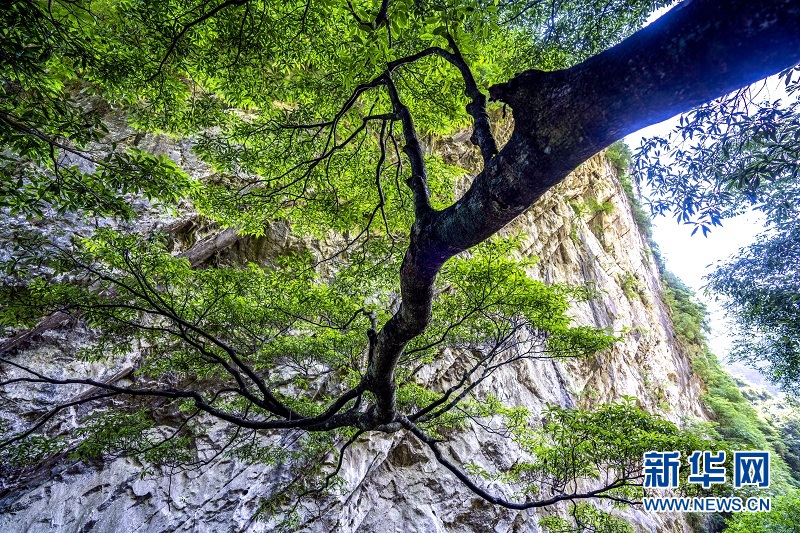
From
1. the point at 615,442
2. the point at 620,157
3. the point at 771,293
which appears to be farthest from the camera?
the point at 620,157

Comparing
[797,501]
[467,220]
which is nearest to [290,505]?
[467,220]

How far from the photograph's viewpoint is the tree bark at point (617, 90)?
1.00 m

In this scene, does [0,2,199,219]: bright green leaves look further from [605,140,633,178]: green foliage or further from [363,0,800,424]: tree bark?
[605,140,633,178]: green foliage

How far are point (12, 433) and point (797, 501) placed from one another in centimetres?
1537

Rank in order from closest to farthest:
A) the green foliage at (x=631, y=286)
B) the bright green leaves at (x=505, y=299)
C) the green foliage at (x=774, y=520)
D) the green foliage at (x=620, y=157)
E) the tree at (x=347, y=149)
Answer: the tree at (x=347, y=149) < the bright green leaves at (x=505, y=299) < the green foliage at (x=774, y=520) < the green foliage at (x=631, y=286) < the green foliage at (x=620, y=157)

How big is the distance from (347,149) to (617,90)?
3.69 m

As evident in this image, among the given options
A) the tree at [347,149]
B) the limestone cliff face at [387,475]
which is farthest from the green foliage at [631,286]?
the tree at [347,149]

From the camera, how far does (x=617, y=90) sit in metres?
1.31

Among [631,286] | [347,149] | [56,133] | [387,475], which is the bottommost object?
[387,475]

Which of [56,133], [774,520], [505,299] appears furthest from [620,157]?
Answer: [56,133]

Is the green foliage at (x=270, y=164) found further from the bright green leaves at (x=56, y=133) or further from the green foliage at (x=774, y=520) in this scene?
the green foliage at (x=774, y=520)

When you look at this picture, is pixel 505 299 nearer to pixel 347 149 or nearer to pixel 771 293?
pixel 347 149

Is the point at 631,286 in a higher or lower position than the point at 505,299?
higher

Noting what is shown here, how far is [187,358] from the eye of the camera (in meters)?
4.60
